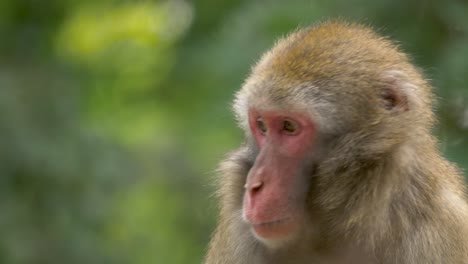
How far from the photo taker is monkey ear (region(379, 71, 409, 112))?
6098mm

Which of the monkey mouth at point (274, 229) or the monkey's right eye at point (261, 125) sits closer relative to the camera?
the monkey mouth at point (274, 229)

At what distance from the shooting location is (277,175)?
19.4 feet

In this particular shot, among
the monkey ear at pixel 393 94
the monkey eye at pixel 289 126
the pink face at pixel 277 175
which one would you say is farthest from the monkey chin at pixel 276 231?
the monkey ear at pixel 393 94

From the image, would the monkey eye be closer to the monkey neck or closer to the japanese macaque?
the japanese macaque

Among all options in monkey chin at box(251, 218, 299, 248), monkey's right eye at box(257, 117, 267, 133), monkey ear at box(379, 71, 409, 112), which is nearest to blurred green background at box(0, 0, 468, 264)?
monkey's right eye at box(257, 117, 267, 133)

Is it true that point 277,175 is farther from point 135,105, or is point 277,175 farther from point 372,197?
point 135,105

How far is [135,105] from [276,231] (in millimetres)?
9180

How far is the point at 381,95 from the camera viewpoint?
6.09 meters

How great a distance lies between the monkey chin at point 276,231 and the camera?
5852 mm

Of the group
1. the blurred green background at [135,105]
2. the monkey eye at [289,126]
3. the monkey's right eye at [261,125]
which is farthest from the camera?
the blurred green background at [135,105]

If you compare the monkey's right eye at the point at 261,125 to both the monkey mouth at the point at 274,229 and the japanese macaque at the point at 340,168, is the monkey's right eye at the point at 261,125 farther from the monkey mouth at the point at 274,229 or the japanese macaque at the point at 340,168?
the monkey mouth at the point at 274,229

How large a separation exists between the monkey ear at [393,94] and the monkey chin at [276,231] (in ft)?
2.57

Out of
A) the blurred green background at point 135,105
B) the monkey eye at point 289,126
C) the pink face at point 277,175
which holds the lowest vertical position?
the blurred green background at point 135,105

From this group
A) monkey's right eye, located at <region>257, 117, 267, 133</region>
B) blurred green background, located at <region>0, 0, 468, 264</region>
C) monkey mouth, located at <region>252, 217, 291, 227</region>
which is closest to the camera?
monkey mouth, located at <region>252, 217, 291, 227</region>
